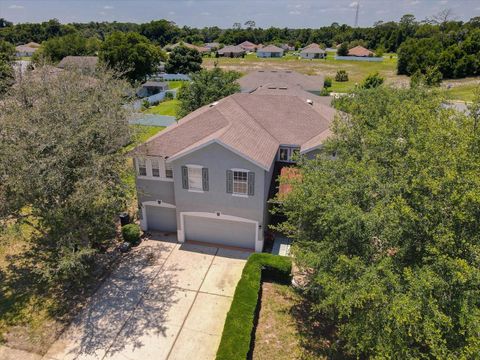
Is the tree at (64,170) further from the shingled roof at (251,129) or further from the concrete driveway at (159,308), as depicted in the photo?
the shingled roof at (251,129)

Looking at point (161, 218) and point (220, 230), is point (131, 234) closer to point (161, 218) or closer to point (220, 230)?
point (161, 218)

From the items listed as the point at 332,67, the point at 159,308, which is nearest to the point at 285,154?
the point at 159,308

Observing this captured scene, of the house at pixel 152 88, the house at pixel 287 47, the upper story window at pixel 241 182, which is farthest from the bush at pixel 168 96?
the house at pixel 287 47

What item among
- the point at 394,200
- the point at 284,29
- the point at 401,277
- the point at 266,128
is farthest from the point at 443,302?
the point at 284,29

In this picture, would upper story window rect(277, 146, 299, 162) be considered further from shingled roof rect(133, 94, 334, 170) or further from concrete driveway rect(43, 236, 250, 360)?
concrete driveway rect(43, 236, 250, 360)

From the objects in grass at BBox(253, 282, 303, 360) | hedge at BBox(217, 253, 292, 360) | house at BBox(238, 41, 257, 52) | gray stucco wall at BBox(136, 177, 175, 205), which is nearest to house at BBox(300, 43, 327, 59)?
house at BBox(238, 41, 257, 52)

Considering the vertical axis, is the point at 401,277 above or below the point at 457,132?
below

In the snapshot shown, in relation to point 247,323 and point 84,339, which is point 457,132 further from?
point 84,339
